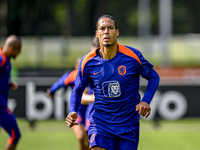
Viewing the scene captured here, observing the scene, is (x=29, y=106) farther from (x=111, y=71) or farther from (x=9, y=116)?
(x=111, y=71)

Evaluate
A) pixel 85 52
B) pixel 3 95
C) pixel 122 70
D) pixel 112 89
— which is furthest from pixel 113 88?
pixel 85 52

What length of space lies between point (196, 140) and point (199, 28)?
36.2 m

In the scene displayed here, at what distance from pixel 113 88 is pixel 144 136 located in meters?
6.84

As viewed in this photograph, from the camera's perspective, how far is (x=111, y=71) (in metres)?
4.83

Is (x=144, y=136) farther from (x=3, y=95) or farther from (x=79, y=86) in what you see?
(x=79, y=86)

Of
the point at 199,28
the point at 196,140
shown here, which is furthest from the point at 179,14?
the point at 196,140

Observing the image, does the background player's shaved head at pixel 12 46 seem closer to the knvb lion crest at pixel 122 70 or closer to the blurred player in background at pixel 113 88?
the blurred player in background at pixel 113 88

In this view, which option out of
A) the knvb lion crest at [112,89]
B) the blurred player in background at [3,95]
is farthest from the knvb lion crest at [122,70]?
the blurred player in background at [3,95]

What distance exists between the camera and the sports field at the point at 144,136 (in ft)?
31.5

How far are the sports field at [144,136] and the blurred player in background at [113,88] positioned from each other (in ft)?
15.3

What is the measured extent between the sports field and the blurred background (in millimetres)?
36

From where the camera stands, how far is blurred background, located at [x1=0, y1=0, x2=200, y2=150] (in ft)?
42.6

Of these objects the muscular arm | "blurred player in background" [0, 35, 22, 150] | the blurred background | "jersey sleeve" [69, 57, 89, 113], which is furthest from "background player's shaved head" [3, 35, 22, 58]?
the blurred background

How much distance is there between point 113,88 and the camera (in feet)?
15.8
